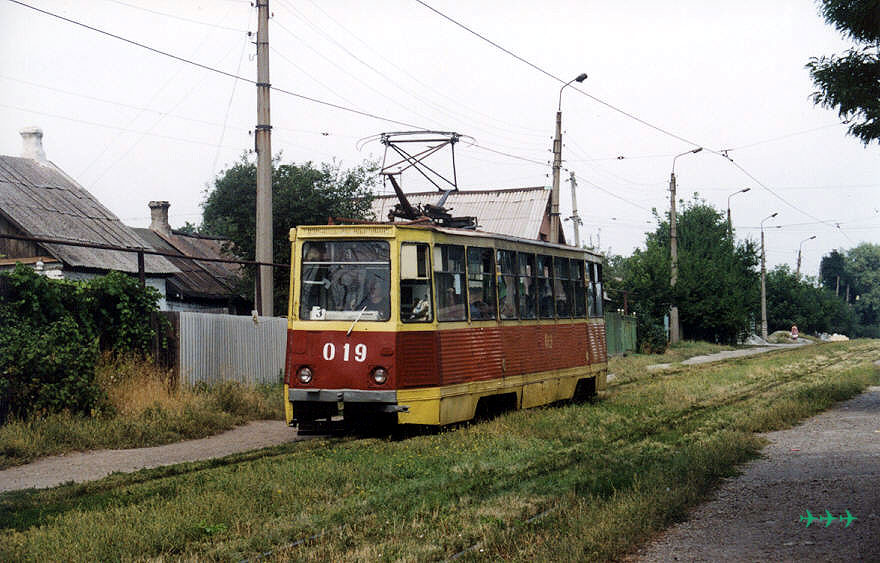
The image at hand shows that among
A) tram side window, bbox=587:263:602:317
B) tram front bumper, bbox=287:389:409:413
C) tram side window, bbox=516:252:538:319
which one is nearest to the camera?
tram front bumper, bbox=287:389:409:413

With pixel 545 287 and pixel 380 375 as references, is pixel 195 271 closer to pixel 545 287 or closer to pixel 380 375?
pixel 545 287

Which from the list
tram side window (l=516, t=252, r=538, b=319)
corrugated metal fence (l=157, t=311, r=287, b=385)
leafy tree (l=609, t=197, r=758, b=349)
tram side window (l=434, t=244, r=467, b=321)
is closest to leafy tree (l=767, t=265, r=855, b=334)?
leafy tree (l=609, t=197, r=758, b=349)

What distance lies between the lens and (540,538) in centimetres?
682

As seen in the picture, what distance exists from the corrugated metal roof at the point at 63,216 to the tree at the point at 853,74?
52.2 ft

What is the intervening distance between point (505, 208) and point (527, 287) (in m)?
29.4

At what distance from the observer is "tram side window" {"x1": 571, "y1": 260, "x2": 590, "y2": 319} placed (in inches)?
713

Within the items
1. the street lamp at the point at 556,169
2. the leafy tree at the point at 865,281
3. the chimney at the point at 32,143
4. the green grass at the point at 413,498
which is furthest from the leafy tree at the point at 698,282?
the leafy tree at the point at 865,281

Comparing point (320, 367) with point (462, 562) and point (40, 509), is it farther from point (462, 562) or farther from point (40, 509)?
point (462, 562)

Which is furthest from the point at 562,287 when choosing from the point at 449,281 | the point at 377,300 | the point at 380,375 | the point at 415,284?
the point at 380,375

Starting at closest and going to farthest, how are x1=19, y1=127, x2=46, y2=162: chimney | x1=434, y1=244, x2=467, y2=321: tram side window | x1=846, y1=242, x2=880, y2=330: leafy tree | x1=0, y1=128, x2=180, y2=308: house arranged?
x1=434, y1=244, x2=467, y2=321: tram side window < x1=0, y1=128, x2=180, y2=308: house < x1=19, y1=127, x2=46, y2=162: chimney < x1=846, y1=242, x2=880, y2=330: leafy tree

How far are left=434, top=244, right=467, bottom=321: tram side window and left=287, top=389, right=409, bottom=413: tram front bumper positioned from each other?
4.46ft

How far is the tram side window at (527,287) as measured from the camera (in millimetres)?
15664

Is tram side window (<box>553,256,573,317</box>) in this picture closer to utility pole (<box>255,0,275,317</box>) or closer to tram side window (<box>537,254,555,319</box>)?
tram side window (<box>537,254,555,319</box>)

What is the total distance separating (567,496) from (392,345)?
476 centimetres
